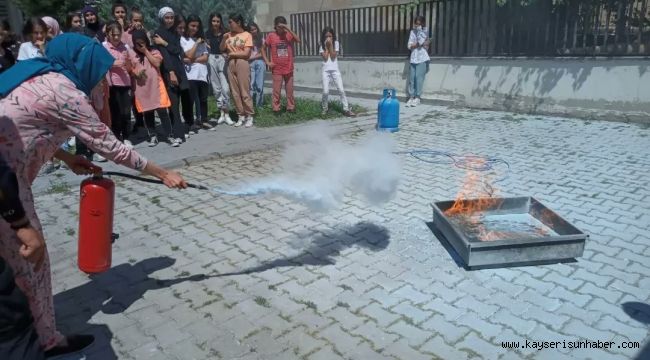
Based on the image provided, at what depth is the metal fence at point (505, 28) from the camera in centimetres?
960

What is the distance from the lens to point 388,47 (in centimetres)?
1383

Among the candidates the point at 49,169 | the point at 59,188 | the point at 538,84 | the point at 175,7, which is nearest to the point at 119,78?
the point at 49,169

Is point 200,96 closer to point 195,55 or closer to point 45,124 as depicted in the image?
point 195,55

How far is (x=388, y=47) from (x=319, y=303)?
36.9 ft

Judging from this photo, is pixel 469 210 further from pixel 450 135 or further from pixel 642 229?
pixel 450 135

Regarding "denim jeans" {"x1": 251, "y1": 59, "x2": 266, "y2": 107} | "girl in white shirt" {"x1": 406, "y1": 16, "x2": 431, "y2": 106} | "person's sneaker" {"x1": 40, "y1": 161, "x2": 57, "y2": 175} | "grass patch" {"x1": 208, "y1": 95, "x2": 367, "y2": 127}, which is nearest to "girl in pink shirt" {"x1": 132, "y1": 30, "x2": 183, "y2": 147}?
"person's sneaker" {"x1": 40, "y1": 161, "x2": 57, "y2": 175}

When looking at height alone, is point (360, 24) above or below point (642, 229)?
above

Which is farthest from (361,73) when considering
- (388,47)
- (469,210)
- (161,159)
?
(469,210)

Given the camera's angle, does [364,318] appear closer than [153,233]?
Yes

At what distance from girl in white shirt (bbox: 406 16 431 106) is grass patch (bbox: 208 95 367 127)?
146 centimetres

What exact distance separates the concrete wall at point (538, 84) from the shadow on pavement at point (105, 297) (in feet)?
30.0

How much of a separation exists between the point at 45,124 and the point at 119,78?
5398 mm

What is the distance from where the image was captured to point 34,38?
7477 millimetres

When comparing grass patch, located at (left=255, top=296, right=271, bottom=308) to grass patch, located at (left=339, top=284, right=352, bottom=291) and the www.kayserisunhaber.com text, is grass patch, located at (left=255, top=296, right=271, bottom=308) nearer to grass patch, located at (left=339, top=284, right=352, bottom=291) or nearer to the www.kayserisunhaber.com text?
grass patch, located at (left=339, top=284, right=352, bottom=291)
